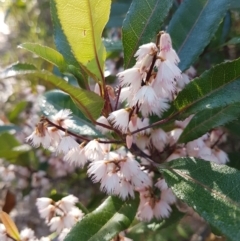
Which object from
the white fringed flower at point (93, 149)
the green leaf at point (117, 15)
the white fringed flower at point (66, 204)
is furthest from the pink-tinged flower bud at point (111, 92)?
the green leaf at point (117, 15)

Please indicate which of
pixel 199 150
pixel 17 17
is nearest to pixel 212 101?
pixel 199 150

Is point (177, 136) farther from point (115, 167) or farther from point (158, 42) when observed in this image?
point (158, 42)

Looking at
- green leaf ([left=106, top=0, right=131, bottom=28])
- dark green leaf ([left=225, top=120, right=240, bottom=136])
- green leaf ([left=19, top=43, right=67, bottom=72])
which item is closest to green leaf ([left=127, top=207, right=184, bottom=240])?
dark green leaf ([left=225, top=120, right=240, bottom=136])

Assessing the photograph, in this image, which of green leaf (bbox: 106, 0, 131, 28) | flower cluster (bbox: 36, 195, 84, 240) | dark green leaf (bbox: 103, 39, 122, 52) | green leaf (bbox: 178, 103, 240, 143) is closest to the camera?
green leaf (bbox: 178, 103, 240, 143)

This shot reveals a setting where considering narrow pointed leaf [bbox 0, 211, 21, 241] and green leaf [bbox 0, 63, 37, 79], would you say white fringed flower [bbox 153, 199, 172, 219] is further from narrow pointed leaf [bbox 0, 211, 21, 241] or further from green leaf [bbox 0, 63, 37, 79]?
green leaf [bbox 0, 63, 37, 79]

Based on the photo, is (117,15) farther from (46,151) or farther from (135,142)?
(135,142)

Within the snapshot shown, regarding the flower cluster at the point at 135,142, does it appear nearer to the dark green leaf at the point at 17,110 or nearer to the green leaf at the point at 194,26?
the green leaf at the point at 194,26

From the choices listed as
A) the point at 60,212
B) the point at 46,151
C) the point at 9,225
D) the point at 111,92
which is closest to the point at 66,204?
the point at 60,212
